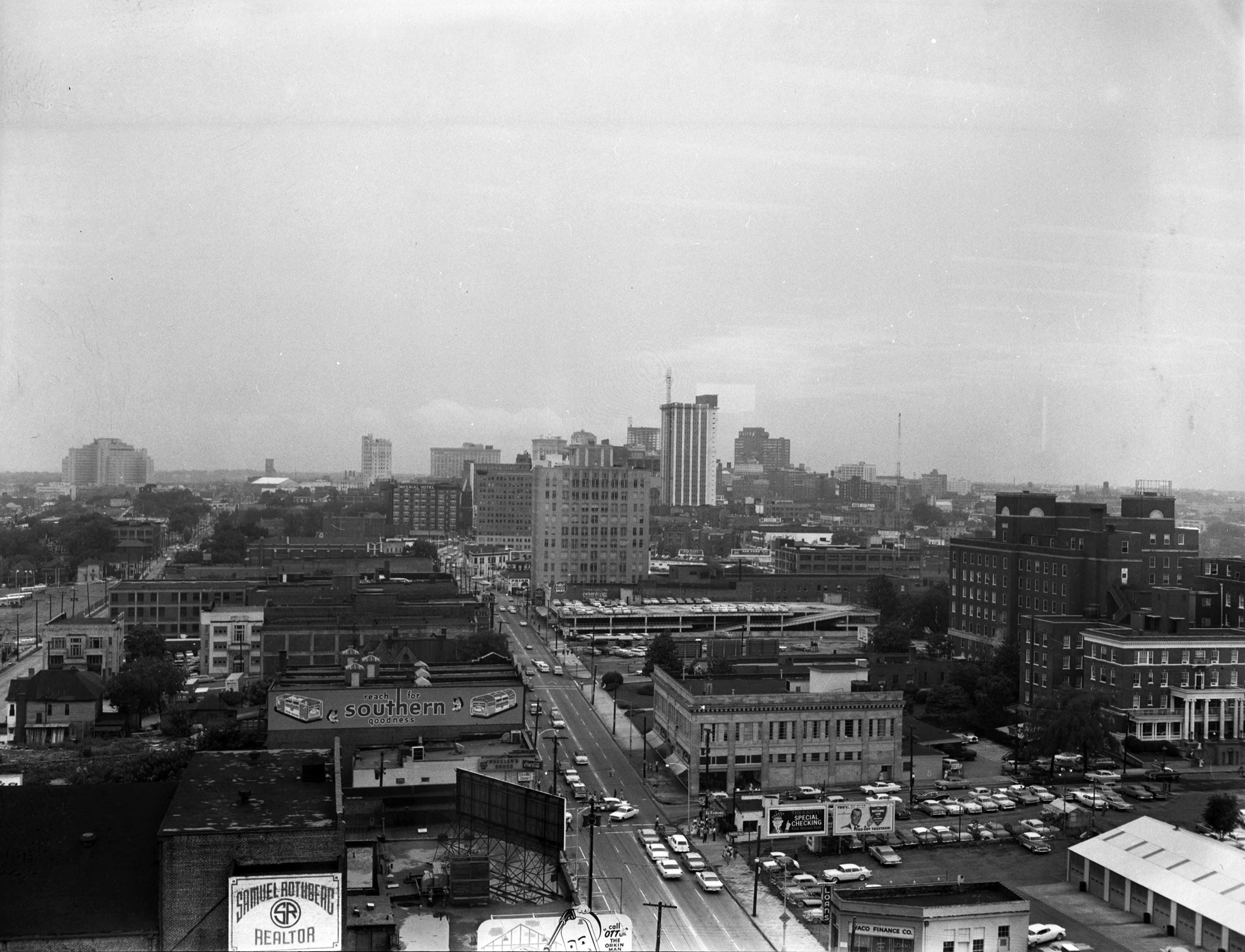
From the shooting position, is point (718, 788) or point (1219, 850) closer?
point (1219, 850)

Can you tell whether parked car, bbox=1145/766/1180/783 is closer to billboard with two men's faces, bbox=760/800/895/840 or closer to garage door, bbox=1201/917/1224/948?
billboard with two men's faces, bbox=760/800/895/840

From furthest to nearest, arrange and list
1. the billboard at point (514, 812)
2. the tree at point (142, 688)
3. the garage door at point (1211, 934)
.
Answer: the tree at point (142, 688), the garage door at point (1211, 934), the billboard at point (514, 812)

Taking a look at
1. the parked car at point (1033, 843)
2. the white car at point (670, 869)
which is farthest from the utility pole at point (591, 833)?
the parked car at point (1033, 843)

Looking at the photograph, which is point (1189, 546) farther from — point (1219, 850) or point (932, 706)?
point (1219, 850)

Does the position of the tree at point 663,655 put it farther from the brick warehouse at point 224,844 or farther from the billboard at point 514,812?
the brick warehouse at point 224,844

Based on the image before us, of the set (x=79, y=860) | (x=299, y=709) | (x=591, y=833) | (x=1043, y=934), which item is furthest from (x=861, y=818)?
(x=79, y=860)

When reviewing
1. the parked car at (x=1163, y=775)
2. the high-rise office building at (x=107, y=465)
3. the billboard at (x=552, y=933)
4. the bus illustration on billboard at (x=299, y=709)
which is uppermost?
the high-rise office building at (x=107, y=465)

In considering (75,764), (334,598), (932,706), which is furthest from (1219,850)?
(334,598)
